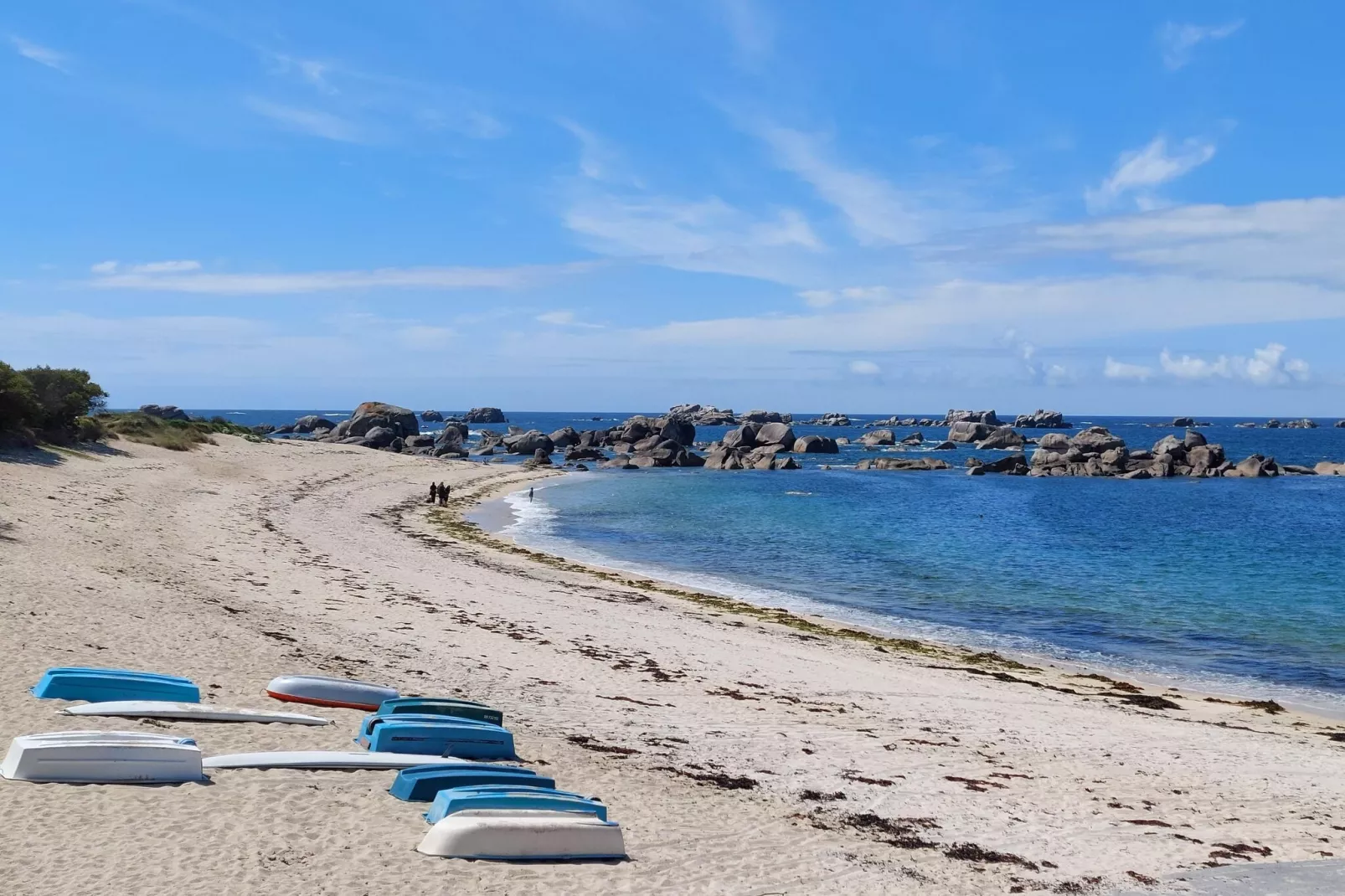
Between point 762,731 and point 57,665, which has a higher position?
point 57,665

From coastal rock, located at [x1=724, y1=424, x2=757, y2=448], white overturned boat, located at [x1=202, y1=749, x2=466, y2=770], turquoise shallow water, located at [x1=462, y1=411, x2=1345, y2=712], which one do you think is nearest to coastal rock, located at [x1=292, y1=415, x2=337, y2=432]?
coastal rock, located at [x1=724, y1=424, x2=757, y2=448]

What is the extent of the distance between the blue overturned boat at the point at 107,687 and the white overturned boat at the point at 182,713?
123mm

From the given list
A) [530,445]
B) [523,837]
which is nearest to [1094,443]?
[530,445]

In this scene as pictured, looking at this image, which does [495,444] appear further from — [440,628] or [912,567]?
[440,628]

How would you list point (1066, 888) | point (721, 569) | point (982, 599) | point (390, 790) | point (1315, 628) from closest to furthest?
point (1066, 888) → point (390, 790) → point (1315, 628) → point (982, 599) → point (721, 569)

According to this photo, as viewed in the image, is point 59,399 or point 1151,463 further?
point 1151,463

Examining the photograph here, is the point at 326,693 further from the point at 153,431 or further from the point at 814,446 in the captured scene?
the point at 814,446

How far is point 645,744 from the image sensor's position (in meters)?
11.9

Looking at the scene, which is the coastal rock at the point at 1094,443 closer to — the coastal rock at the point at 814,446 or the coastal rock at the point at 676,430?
the coastal rock at the point at 814,446

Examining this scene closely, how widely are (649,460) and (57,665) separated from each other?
2993 inches

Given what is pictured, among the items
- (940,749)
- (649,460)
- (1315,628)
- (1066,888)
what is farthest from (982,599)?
(649,460)

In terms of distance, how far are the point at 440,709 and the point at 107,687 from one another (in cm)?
372

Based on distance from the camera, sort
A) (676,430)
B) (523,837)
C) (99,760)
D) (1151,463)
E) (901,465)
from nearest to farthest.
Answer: (523,837) < (99,760) < (1151,463) < (901,465) < (676,430)

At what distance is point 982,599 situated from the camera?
90.7 ft
